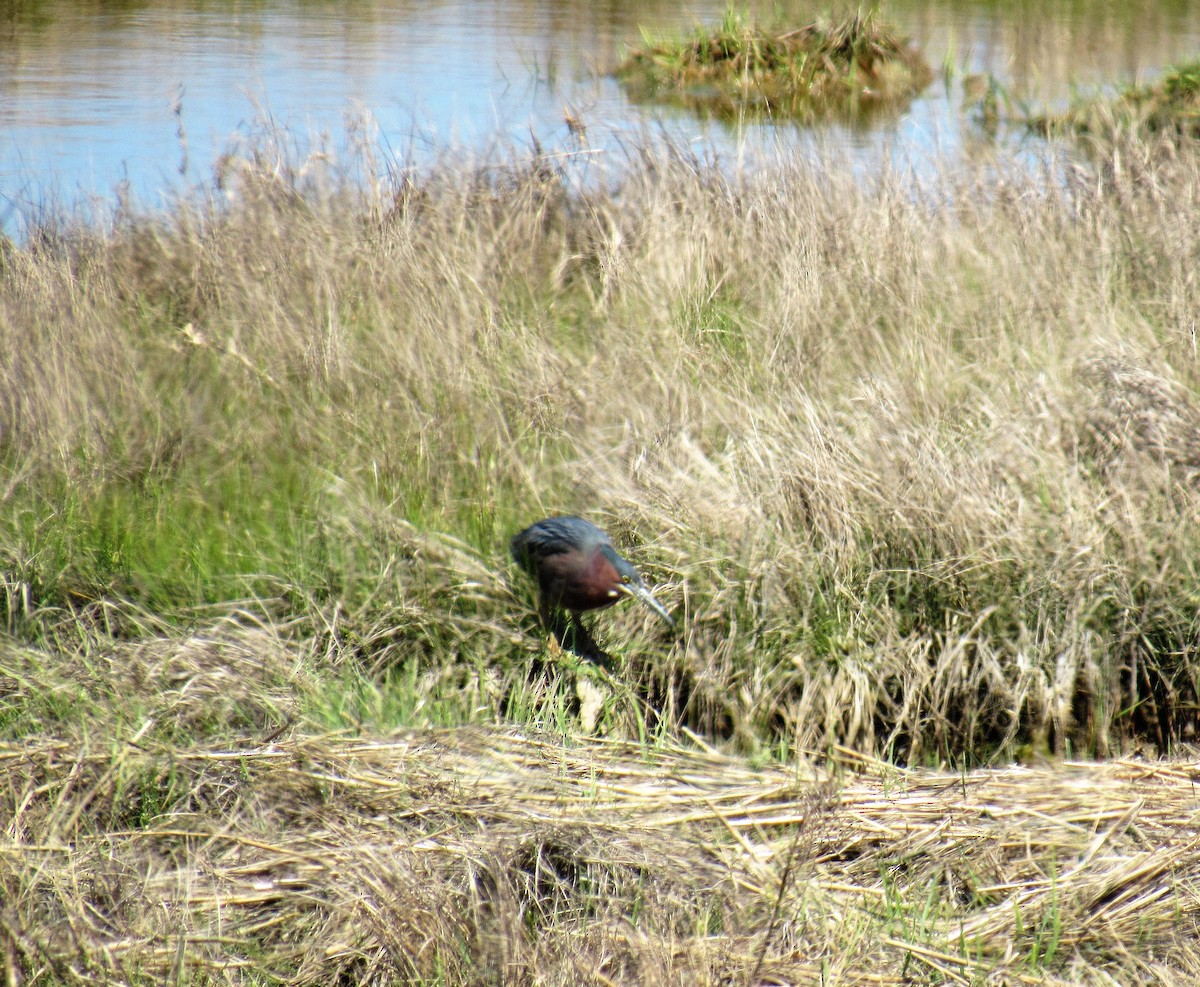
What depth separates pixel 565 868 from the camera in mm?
2270

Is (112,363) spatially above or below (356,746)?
above

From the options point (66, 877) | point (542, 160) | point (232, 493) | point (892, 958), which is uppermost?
point (542, 160)

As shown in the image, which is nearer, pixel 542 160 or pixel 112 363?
pixel 112 363

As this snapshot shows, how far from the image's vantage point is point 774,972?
2023 mm

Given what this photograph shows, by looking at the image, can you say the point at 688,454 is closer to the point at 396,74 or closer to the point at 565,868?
the point at 565,868

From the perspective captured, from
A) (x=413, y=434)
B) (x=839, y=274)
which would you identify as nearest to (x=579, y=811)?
(x=413, y=434)

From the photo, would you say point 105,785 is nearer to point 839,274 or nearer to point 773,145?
point 839,274

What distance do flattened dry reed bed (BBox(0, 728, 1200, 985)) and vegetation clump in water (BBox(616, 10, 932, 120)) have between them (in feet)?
32.1

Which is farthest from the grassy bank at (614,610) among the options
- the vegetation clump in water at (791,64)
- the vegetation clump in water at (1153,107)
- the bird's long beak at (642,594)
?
the vegetation clump in water at (791,64)

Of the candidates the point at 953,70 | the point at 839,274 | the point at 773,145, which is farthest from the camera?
the point at 953,70

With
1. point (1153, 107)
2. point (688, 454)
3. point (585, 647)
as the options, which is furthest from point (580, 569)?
point (1153, 107)

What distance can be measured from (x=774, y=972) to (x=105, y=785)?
1318 mm

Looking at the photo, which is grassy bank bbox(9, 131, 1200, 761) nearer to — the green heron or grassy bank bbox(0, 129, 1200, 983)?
grassy bank bbox(0, 129, 1200, 983)

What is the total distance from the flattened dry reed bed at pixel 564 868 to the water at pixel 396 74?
12.6 ft
